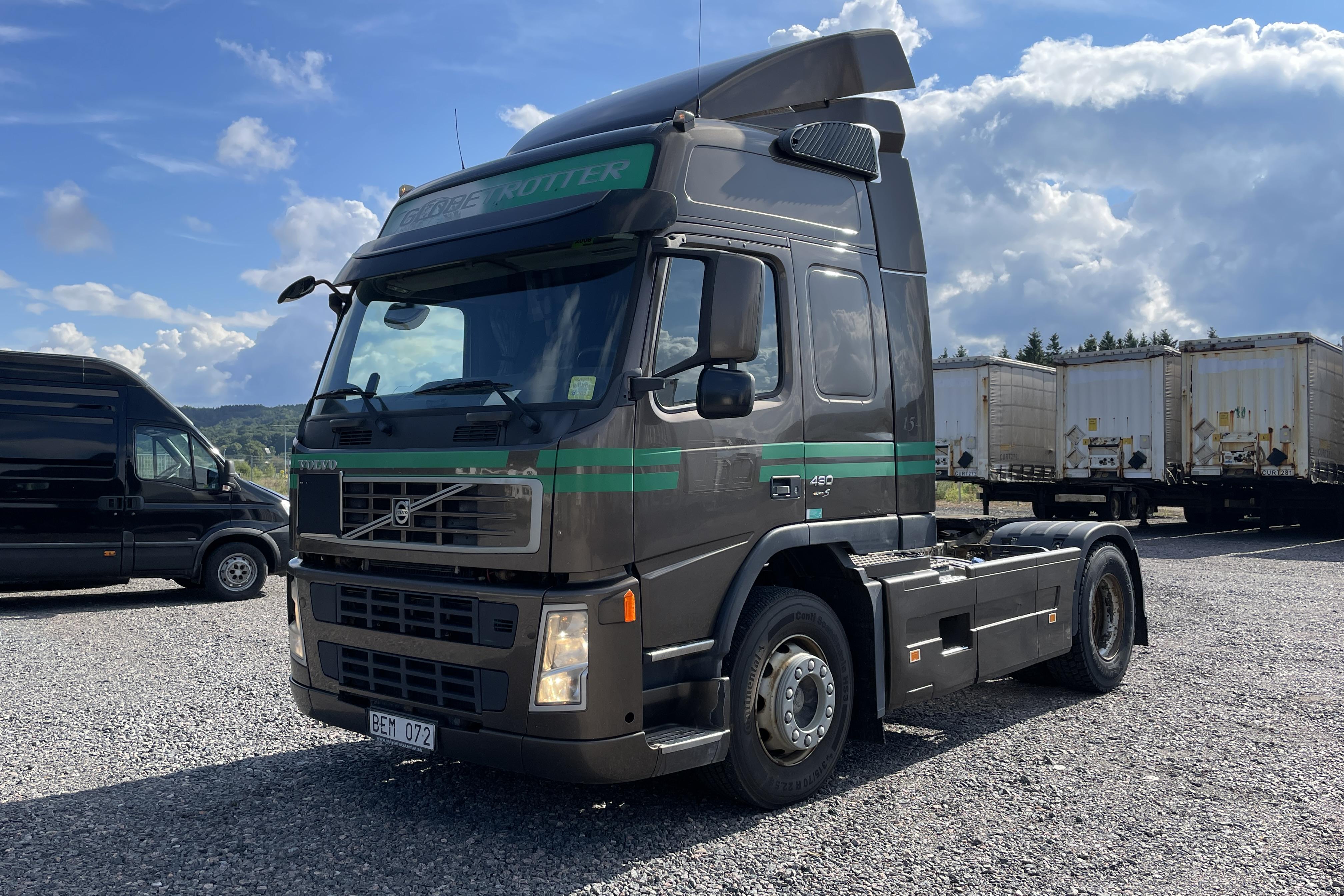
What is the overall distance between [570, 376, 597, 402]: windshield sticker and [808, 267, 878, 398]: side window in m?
1.29

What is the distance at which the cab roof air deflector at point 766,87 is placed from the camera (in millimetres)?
Result: 5410

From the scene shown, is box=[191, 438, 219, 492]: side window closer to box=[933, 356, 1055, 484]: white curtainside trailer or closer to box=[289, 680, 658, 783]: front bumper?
box=[289, 680, 658, 783]: front bumper

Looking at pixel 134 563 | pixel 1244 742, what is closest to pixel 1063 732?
pixel 1244 742

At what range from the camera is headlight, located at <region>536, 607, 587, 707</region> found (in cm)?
393

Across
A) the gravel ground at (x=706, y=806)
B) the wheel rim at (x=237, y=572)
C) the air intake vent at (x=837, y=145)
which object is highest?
the air intake vent at (x=837, y=145)

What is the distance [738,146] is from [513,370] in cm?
152

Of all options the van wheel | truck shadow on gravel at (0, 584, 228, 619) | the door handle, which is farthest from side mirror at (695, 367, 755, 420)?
truck shadow on gravel at (0, 584, 228, 619)

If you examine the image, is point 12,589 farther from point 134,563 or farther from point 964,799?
point 964,799

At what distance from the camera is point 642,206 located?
13.5ft

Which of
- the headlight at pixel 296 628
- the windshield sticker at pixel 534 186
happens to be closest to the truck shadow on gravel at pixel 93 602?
the headlight at pixel 296 628

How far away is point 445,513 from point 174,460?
8.68 meters

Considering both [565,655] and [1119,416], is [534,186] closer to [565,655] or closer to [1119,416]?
[565,655]

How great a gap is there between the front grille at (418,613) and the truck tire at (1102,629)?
4200 millimetres

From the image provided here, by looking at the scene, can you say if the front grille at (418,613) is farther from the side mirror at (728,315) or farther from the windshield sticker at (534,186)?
the windshield sticker at (534,186)
